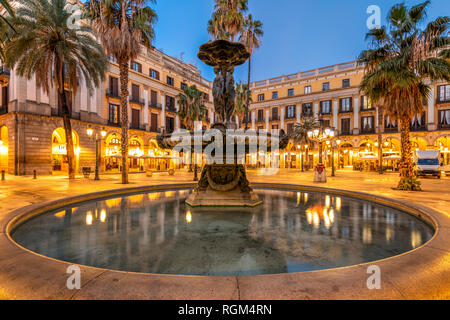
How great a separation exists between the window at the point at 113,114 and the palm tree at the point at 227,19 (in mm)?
15541

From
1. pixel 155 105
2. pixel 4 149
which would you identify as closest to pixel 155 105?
pixel 155 105

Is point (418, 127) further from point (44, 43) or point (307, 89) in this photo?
point (44, 43)

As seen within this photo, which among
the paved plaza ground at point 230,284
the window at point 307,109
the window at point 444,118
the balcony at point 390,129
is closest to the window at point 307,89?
the window at point 307,109

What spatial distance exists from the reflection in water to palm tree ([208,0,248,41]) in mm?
18612

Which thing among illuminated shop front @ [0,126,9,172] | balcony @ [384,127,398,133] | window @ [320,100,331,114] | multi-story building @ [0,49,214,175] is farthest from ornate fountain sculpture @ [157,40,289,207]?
window @ [320,100,331,114]

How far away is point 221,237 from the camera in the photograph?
411 centimetres

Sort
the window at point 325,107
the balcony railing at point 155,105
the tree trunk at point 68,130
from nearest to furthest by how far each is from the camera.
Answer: the tree trunk at point 68,130
the balcony railing at point 155,105
the window at point 325,107

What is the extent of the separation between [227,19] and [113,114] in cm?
1829

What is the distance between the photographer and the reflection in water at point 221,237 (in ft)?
10.1

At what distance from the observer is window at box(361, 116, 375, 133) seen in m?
35.0

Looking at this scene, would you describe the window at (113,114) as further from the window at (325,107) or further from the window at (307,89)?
the window at (325,107)

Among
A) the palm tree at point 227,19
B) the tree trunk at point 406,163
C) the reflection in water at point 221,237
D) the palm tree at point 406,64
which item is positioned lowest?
the reflection in water at point 221,237

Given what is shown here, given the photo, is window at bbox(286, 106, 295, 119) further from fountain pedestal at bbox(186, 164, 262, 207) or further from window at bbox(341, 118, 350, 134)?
fountain pedestal at bbox(186, 164, 262, 207)
